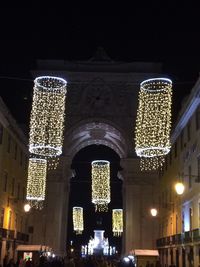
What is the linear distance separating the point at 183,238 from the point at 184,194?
355 centimetres

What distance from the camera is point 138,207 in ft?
169

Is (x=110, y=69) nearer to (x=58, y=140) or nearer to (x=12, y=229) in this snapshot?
(x=12, y=229)

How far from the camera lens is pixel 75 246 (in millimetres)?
81250

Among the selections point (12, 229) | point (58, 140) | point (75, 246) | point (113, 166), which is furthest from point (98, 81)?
point (75, 246)

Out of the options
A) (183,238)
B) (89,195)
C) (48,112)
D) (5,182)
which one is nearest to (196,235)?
(183,238)

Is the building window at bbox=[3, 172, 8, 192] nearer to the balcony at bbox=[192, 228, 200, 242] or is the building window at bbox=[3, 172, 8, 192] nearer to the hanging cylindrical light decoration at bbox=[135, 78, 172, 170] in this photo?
the hanging cylindrical light decoration at bbox=[135, 78, 172, 170]

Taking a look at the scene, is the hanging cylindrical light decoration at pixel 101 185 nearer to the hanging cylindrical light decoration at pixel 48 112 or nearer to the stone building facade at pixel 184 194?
the stone building facade at pixel 184 194

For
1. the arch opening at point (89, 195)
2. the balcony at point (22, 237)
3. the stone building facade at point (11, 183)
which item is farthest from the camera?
the arch opening at point (89, 195)

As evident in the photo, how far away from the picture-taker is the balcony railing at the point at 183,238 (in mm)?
29434

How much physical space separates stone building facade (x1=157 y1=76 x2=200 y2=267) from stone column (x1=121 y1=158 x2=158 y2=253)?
279 cm

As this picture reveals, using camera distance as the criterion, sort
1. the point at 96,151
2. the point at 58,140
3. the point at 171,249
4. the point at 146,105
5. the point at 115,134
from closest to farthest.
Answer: the point at 146,105
the point at 58,140
the point at 171,249
the point at 115,134
the point at 96,151

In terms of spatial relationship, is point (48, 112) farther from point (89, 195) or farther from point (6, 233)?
point (89, 195)

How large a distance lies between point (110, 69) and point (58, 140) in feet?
86.0

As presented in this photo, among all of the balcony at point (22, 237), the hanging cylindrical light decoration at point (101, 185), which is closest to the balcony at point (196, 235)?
the hanging cylindrical light decoration at point (101, 185)
